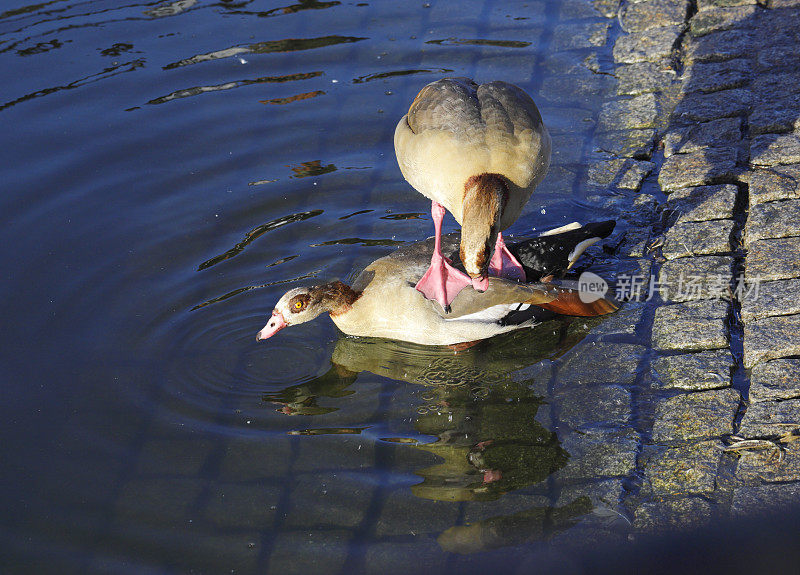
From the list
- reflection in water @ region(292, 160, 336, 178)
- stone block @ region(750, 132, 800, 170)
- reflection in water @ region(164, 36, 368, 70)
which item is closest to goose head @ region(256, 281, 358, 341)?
reflection in water @ region(292, 160, 336, 178)

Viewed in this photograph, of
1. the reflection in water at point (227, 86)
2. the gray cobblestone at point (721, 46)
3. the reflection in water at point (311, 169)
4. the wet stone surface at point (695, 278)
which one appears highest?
the gray cobblestone at point (721, 46)

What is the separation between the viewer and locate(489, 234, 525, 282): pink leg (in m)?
5.34

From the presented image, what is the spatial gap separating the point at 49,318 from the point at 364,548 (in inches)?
111

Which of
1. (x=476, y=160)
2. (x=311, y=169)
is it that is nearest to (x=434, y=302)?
(x=476, y=160)

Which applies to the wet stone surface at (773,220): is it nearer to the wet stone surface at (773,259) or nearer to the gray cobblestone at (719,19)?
the wet stone surface at (773,259)

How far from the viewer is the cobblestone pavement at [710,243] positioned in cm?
393

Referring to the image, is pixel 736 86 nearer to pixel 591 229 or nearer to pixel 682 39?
pixel 682 39

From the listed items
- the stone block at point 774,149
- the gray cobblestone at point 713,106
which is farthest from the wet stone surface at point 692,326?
the gray cobblestone at point 713,106

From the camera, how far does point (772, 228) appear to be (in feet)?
17.5

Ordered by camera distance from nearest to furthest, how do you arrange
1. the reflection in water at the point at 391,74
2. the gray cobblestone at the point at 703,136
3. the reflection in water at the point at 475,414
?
the reflection in water at the point at 475,414 → the gray cobblestone at the point at 703,136 → the reflection in water at the point at 391,74

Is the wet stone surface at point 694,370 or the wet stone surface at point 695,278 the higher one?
the wet stone surface at point 695,278

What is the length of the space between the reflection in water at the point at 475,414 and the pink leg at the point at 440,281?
0.34 metres

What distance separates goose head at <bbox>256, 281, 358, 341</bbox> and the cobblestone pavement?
1626 millimetres

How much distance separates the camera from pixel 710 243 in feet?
17.9
